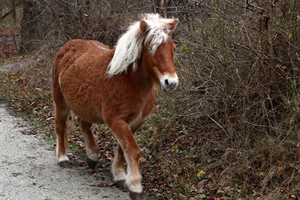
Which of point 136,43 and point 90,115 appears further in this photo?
point 90,115

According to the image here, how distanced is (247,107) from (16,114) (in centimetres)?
630

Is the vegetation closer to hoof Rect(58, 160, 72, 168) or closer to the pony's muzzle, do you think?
hoof Rect(58, 160, 72, 168)

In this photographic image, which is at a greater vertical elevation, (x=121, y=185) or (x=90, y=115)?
(x=90, y=115)

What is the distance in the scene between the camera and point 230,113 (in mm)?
7406

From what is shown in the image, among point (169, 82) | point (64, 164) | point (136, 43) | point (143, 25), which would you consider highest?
point (143, 25)

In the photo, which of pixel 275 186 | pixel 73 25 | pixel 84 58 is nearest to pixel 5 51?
pixel 73 25

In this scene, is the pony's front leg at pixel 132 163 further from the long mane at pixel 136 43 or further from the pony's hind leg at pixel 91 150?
the pony's hind leg at pixel 91 150

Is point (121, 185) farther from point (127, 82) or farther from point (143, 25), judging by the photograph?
point (143, 25)

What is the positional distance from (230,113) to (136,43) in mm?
2181

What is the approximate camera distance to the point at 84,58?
282 inches

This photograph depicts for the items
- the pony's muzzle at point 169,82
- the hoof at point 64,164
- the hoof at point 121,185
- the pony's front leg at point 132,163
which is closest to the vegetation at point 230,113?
the hoof at point 121,185

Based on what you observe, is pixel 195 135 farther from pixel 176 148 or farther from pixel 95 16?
pixel 95 16

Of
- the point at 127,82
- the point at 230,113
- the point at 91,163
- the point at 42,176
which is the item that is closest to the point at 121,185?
the point at 91,163

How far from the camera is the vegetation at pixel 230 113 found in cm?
630
